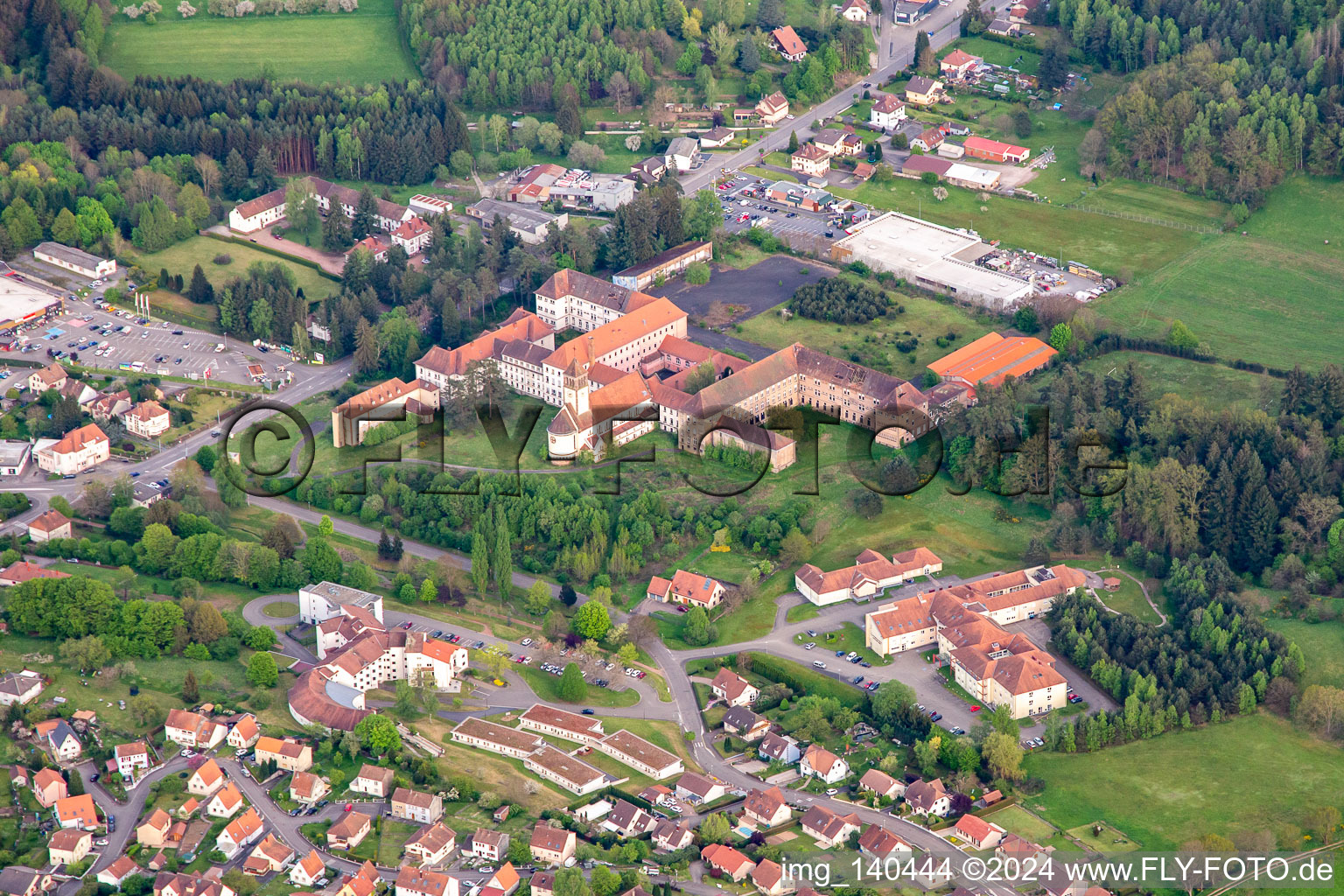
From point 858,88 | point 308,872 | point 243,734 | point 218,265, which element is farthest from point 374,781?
point 858,88

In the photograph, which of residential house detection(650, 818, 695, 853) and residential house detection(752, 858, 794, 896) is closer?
residential house detection(752, 858, 794, 896)

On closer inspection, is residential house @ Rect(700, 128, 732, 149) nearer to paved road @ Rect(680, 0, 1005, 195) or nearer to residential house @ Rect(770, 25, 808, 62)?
paved road @ Rect(680, 0, 1005, 195)

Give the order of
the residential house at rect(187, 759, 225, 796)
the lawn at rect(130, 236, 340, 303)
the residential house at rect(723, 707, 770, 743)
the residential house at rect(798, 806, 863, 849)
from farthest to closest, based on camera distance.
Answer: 1. the lawn at rect(130, 236, 340, 303)
2. the residential house at rect(723, 707, 770, 743)
3. the residential house at rect(187, 759, 225, 796)
4. the residential house at rect(798, 806, 863, 849)

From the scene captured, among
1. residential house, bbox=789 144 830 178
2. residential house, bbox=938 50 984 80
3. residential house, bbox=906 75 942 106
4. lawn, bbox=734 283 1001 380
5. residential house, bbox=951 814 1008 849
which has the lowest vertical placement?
residential house, bbox=951 814 1008 849

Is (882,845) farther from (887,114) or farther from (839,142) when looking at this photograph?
(887,114)

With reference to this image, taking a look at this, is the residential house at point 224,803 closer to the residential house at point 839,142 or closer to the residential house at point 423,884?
the residential house at point 423,884

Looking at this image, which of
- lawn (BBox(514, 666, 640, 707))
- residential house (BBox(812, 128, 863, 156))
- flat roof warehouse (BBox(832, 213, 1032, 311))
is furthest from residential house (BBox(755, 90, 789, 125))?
lawn (BBox(514, 666, 640, 707))

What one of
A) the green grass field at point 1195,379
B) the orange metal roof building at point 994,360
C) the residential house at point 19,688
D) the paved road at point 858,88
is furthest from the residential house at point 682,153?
the residential house at point 19,688
